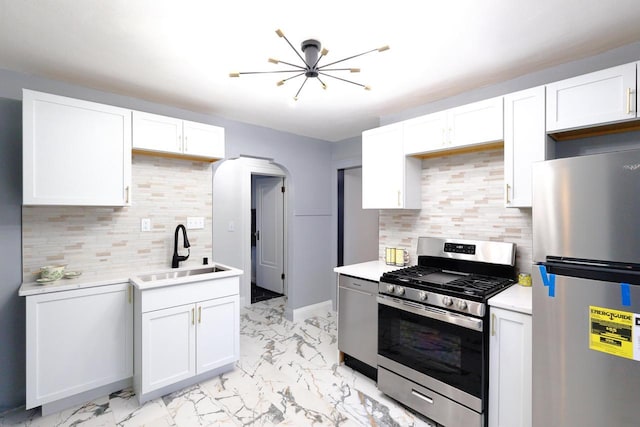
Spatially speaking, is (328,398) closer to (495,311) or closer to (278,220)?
(495,311)

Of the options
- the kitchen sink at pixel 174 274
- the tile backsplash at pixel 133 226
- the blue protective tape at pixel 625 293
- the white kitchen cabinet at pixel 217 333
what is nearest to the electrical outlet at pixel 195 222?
the tile backsplash at pixel 133 226

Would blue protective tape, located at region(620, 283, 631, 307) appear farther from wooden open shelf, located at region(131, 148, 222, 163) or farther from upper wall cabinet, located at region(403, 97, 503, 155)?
wooden open shelf, located at region(131, 148, 222, 163)

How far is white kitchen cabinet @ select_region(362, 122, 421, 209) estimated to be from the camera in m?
2.83

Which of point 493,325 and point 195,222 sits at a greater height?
point 195,222

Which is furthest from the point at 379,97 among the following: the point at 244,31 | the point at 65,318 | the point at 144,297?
the point at 65,318

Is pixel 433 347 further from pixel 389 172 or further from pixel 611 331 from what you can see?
pixel 389 172

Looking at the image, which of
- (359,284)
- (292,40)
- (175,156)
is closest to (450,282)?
(359,284)

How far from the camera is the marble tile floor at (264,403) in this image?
82.4 inches

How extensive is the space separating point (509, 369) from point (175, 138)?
305 cm

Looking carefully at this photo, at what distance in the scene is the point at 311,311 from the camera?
4250mm

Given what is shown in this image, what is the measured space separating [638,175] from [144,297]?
2.97 metres

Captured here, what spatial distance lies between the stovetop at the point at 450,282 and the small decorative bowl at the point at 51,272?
247 centimetres

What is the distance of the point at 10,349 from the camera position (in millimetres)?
2240

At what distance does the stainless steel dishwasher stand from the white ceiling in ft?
5.61
